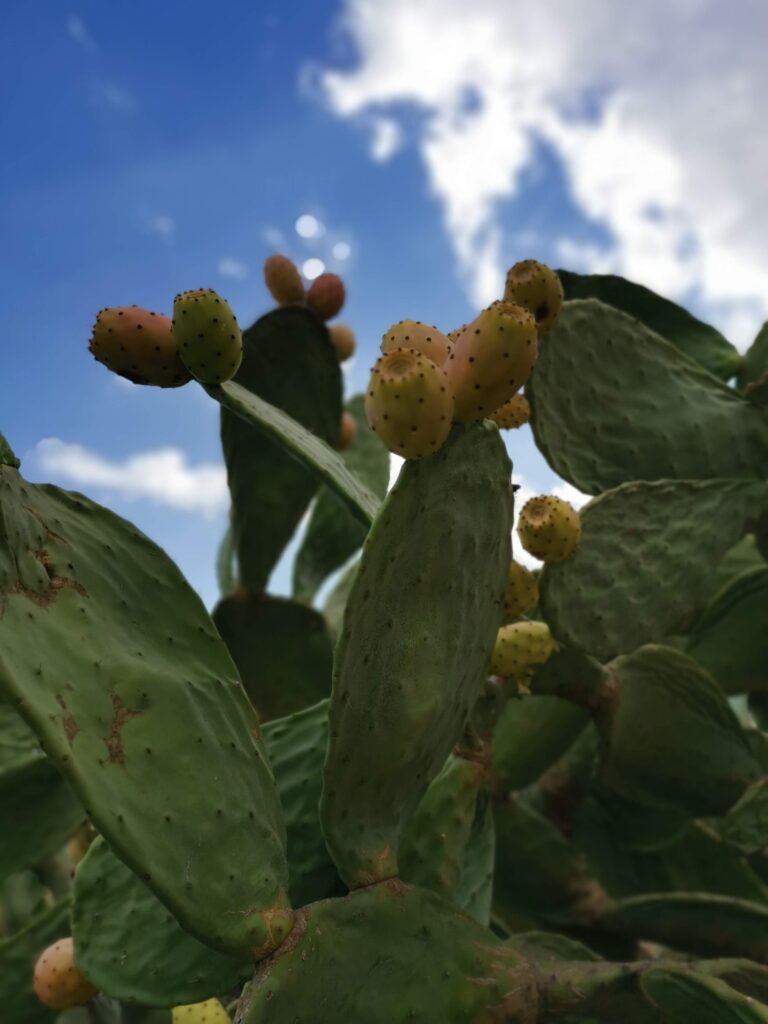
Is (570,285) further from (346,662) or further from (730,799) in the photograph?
(346,662)

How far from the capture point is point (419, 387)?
108cm

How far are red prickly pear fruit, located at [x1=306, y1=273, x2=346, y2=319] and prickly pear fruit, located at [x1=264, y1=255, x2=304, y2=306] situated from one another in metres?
0.03

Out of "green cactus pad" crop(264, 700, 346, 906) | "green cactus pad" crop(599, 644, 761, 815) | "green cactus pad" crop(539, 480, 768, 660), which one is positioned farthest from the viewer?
"green cactus pad" crop(599, 644, 761, 815)

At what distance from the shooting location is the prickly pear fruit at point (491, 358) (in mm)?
1125

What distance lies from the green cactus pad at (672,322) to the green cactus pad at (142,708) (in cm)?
142

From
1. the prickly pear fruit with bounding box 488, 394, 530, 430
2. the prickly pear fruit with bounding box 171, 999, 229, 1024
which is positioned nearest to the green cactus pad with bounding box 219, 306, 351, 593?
the prickly pear fruit with bounding box 488, 394, 530, 430

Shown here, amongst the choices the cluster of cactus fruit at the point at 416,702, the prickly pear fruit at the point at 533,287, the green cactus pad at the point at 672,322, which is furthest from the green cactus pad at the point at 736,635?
the prickly pear fruit at the point at 533,287

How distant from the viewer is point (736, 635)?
224cm

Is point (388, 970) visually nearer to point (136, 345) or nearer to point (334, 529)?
point (136, 345)

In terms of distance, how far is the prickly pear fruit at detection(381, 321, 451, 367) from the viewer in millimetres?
1199

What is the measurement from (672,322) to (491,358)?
1.48m

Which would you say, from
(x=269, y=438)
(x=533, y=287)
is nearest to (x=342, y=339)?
(x=269, y=438)

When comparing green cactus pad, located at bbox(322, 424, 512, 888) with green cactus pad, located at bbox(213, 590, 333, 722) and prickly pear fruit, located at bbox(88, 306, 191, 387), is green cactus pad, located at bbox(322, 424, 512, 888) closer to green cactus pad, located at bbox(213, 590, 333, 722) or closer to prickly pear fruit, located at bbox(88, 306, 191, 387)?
prickly pear fruit, located at bbox(88, 306, 191, 387)

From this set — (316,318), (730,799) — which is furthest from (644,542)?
(316,318)
